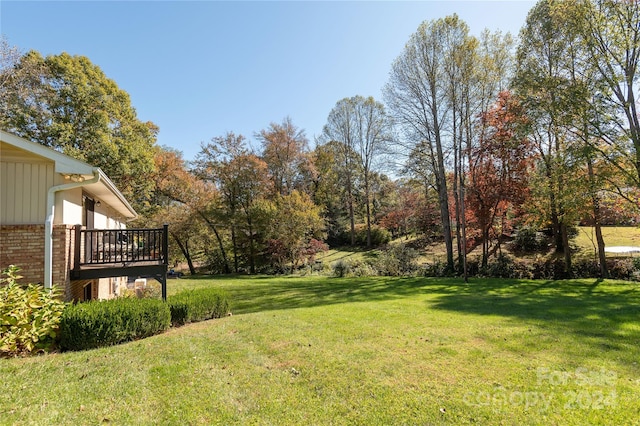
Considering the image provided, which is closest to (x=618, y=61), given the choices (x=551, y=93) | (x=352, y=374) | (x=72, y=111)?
(x=551, y=93)

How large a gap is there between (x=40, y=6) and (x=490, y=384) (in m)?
12.8

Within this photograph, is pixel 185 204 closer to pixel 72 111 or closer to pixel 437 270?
pixel 72 111

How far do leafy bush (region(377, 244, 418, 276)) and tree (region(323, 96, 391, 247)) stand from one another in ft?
36.1

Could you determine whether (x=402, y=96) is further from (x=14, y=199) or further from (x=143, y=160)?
(x=14, y=199)

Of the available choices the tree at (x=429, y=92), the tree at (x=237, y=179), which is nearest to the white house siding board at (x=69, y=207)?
the tree at (x=237, y=179)

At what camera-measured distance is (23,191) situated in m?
5.76

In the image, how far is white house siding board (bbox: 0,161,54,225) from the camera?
5.62 metres

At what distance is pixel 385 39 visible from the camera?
44.8ft

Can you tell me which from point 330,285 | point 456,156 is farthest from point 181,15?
point 456,156

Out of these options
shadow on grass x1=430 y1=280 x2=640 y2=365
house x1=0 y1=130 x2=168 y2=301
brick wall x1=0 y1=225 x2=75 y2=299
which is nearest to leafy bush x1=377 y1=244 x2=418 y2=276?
shadow on grass x1=430 y1=280 x2=640 y2=365

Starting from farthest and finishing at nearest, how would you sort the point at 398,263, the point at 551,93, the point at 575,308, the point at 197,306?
the point at 398,263 < the point at 551,93 < the point at 575,308 < the point at 197,306

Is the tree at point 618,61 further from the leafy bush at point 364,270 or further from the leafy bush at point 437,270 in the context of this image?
the leafy bush at point 364,270

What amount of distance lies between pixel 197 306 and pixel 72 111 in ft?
48.4

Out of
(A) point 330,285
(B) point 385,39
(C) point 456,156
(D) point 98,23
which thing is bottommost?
(A) point 330,285
